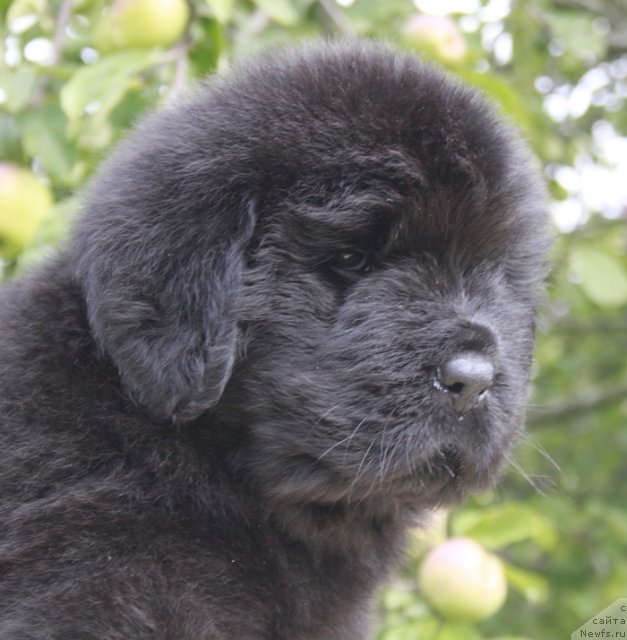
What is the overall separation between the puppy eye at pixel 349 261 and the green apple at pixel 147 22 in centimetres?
127

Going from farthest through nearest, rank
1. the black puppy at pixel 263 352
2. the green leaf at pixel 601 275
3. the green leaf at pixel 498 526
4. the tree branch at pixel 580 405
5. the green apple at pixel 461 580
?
the tree branch at pixel 580 405, the green leaf at pixel 601 275, the green leaf at pixel 498 526, the green apple at pixel 461 580, the black puppy at pixel 263 352

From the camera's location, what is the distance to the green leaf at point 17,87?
3186 millimetres

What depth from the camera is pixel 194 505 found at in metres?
2.25

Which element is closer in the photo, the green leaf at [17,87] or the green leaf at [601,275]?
the green leaf at [17,87]

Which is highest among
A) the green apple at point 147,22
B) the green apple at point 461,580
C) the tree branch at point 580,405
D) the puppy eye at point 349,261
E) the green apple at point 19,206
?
the green apple at point 147,22

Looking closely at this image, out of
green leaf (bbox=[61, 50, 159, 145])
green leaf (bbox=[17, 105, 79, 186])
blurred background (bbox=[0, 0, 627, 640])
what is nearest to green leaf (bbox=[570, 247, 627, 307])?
blurred background (bbox=[0, 0, 627, 640])

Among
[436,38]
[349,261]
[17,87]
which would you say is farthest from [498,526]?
[17,87]

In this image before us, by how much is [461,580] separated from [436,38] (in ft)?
5.97

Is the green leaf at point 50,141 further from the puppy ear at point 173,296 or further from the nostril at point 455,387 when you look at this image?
the nostril at point 455,387

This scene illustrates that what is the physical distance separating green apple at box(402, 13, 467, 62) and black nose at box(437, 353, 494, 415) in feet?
5.18

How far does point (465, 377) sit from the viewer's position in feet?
7.13

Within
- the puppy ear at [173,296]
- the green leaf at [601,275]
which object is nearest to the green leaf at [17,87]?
the puppy ear at [173,296]

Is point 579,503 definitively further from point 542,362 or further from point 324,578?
point 324,578

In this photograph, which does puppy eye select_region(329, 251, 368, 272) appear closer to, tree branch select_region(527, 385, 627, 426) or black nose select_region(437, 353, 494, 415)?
black nose select_region(437, 353, 494, 415)
